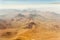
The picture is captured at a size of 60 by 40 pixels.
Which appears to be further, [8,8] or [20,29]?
[8,8]

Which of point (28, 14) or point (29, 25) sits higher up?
point (28, 14)

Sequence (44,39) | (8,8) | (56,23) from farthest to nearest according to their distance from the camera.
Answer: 1. (8,8)
2. (56,23)
3. (44,39)

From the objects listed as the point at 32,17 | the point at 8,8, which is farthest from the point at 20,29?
the point at 8,8

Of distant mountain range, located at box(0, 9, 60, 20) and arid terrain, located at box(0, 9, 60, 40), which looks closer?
arid terrain, located at box(0, 9, 60, 40)

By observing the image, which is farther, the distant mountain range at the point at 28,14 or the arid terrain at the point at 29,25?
the distant mountain range at the point at 28,14

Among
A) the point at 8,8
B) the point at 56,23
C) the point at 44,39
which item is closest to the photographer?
the point at 44,39

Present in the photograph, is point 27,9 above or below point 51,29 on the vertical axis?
above

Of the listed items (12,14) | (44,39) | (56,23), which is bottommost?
(44,39)

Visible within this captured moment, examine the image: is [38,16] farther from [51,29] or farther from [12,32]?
[12,32]
